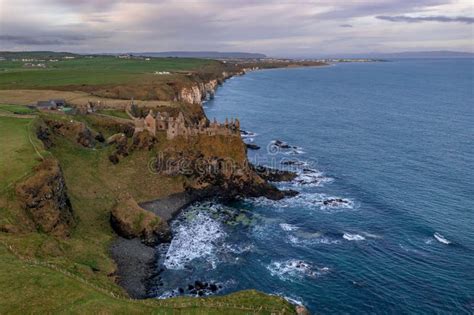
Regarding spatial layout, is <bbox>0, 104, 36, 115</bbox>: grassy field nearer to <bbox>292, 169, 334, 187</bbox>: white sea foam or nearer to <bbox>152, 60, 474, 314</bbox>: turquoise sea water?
<bbox>152, 60, 474, 314</bbox>: turquoise sea water

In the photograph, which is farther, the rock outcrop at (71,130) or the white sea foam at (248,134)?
the white sea foam at (248,134)

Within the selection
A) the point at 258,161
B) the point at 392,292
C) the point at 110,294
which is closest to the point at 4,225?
the point at 110,294

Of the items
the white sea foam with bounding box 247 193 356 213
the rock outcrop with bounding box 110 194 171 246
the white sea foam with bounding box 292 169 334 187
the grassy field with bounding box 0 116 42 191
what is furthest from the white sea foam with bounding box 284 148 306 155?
the grassy field with bounding box 0 116 42 191

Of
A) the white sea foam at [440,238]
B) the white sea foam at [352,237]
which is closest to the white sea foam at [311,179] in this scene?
the white sea foam at [352,237]

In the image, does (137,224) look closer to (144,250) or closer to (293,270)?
(144,250)

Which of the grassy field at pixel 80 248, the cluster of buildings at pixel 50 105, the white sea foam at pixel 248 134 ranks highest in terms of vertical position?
the cluster of buildings at pixel 50 105

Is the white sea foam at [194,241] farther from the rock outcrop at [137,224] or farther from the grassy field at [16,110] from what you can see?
the grassy field at [16,110]
